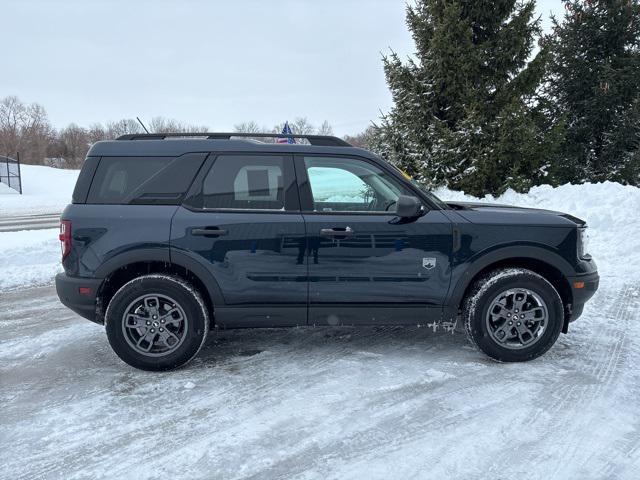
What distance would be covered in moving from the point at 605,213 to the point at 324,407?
8281mm

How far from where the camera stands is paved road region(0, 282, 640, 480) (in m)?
2.51

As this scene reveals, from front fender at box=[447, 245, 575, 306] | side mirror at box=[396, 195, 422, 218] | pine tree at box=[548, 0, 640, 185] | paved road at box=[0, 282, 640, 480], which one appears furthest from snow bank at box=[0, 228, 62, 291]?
pine tree at box=[548, 0, 640, 185]

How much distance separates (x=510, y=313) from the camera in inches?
151

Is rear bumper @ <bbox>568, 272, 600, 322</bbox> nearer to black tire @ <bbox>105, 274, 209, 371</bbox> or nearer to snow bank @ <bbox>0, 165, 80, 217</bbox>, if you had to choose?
black tire @ <bbox>105, 274, 209, 371</bbox>

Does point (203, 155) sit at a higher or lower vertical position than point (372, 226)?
higher

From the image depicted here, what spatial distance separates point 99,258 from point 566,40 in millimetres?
16442

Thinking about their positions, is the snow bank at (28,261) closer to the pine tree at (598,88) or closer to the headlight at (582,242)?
the headlight at (582,242)

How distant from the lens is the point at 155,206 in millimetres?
3740


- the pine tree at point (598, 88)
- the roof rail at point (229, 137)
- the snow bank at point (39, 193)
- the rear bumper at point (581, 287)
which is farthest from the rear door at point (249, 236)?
the snow bank at point (39, 193)

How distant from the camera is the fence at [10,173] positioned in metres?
29.5

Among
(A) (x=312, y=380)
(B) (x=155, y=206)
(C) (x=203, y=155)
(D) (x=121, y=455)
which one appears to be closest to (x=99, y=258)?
(B) (x=155, y=206)

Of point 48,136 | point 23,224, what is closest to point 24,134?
point 48,136

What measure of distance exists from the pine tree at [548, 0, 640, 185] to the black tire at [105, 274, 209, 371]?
13222 millimetres

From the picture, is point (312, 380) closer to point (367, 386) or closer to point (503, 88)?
point (367, 386)
